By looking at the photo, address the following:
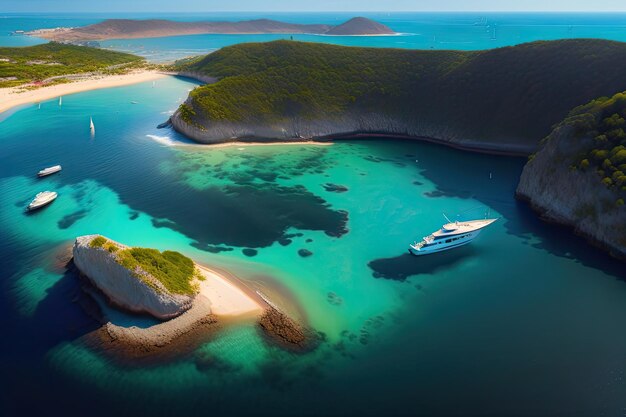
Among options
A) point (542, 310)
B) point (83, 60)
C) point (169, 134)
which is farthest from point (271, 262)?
point (83, 60)

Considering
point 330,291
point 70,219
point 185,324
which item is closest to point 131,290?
point 185,324

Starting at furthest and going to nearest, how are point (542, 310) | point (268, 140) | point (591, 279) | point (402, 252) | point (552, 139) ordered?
point (268, 140) → point (552, 139) → point (402, 252) → point (591, 279) → point (542, 310)

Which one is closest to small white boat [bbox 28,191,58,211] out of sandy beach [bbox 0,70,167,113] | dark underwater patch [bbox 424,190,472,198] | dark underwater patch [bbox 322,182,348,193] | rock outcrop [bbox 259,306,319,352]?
rock outcrop [bbox 259,306,319,352]

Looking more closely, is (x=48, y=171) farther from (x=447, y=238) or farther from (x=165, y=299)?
(x=447, y=238)

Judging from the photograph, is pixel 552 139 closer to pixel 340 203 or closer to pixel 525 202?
pixel 525 202

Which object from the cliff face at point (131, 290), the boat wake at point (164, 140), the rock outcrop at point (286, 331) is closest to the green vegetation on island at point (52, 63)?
the boat wake at point (164, 140)

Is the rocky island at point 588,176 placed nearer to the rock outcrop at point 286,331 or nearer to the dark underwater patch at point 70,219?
the rock outcrop at point 286,331
